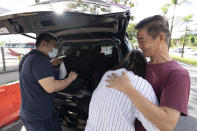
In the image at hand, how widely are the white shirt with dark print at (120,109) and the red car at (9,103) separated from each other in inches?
114

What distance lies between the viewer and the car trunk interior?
2066 millimetres

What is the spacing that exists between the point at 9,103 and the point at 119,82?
3.24 metres

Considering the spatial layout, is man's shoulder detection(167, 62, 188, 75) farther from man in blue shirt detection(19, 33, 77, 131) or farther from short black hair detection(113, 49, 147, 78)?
man in blue shirt detection(19, 33, 77, 131)

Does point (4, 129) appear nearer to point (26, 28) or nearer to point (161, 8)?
point (26, 28)

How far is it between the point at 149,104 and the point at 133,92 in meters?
0.12

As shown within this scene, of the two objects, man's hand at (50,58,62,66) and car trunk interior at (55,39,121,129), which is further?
man's hand at (50,58,62,66)

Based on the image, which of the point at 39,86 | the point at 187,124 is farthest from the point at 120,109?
the point at 187,124

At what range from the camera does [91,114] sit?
1.06 m

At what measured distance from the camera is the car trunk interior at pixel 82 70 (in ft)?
6.78

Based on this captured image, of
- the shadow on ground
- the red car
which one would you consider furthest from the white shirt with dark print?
the red car

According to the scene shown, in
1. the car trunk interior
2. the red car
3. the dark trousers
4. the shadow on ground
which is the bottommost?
the shadow on ground

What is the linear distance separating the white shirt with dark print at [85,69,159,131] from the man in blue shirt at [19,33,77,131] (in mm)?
743

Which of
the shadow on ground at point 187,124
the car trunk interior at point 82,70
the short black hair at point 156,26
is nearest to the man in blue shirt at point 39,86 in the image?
Result: the car trunk interior at point 82,70

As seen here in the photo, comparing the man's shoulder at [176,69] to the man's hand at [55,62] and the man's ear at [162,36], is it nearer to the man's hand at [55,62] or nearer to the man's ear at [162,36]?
Result: the man's ear at [162,36]
